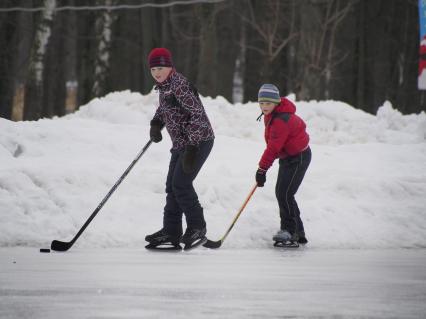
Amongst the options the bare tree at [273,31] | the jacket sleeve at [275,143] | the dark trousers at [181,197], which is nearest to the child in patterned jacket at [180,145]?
the dark trousers at [181,197]

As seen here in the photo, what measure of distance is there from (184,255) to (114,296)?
8.09 feet

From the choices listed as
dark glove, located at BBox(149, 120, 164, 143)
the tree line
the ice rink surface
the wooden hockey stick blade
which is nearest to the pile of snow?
the wooden hockey stick blade

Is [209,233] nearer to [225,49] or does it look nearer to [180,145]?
[180,145]

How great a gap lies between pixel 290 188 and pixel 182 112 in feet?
4.74

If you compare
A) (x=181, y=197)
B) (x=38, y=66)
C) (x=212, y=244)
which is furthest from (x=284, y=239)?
(x=38, y=66)

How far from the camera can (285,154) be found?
975 centimetres

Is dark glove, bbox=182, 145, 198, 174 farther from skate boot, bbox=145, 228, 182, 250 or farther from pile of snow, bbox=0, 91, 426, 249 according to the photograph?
pile of snow, bbox=0, 91, 426, 249

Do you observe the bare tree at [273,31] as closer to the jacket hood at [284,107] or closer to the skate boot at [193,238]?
the jacket hood at [284,107]

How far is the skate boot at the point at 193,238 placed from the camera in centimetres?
905

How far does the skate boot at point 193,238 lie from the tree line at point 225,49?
14.1 metres

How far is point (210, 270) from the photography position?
300 inches

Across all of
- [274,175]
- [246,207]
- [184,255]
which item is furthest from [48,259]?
[274,175]

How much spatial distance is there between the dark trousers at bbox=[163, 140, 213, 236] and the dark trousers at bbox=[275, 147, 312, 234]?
88cm

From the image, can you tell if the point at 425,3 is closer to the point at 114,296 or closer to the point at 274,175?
the point at 274,175
